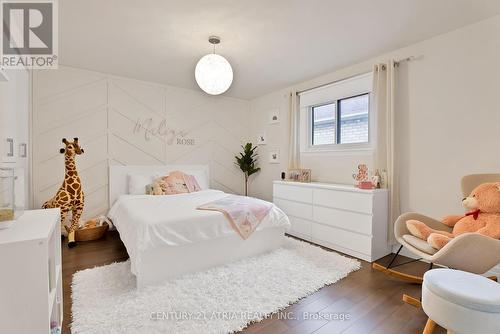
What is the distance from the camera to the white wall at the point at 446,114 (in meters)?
2.19

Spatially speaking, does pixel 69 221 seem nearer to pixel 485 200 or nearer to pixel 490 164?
pixel 485 200

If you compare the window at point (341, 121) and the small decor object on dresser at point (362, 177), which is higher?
the window at point (341, 121)

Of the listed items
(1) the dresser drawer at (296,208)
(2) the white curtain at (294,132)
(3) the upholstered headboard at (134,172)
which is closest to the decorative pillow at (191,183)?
(3) the upholstered headboard at (134,172)

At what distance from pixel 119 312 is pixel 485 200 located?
9.22 feet

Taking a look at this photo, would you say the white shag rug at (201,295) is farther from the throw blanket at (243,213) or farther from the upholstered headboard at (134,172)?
the upholstered headboard at (134,172)

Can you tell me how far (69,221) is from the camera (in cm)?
323

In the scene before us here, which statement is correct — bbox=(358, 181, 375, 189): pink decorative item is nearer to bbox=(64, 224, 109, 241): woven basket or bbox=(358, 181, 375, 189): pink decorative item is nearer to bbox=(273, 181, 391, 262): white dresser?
bbox=(273, 181, 391, 262): white dresser

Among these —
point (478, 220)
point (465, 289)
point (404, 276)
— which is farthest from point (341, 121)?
point (465, 289)

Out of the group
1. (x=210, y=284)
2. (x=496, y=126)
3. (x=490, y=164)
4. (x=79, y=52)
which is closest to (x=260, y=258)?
(x=210, y=284)

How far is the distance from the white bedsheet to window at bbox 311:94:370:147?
1.60m

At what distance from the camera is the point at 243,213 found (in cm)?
253

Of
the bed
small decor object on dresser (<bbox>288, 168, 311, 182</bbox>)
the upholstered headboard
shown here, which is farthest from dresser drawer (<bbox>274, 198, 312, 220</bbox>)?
the upholstered headboard
